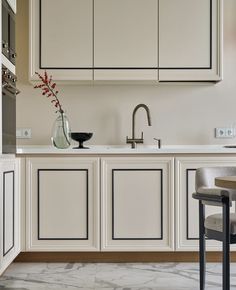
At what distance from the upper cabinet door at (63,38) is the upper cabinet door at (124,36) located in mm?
75

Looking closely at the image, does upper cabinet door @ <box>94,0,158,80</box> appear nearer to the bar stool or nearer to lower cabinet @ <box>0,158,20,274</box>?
lower cabinet @ <box>0,158,20,274</box>

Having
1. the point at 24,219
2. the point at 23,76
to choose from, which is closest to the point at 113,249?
the point at 24,219

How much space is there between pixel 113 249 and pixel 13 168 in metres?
0.92

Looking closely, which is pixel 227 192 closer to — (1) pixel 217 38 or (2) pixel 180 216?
(2) pixel 180 216

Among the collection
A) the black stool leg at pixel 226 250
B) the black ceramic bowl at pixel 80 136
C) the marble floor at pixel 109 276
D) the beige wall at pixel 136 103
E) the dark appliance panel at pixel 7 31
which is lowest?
the marble floor at pixel 109 276

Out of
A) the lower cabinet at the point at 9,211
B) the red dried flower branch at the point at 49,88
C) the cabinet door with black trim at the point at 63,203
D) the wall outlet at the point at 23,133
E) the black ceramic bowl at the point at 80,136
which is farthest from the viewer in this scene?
the wall outlet at the point at 23,133

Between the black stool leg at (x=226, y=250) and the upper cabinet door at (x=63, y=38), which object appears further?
the upper cabinet door at (x=63, y=38)

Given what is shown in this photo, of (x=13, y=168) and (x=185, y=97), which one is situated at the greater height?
(x=185, y=97)

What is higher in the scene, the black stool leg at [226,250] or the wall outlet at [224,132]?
the wall outlet at [224,132]

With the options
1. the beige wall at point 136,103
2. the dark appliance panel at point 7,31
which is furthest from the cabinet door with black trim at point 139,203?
the dark appliance panel at point 7,31

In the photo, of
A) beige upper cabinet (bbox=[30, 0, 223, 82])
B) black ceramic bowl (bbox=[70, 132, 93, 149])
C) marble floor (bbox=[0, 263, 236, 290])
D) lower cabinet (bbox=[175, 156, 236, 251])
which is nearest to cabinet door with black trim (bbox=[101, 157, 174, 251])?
lower cabinet (bbox=[175, 156, 236, 251])

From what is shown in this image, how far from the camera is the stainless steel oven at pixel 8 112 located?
3.25 m

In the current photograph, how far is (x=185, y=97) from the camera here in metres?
4.41

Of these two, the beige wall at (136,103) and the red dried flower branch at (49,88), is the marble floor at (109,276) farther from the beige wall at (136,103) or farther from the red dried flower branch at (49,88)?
the red dried flower branch at (49,88)
